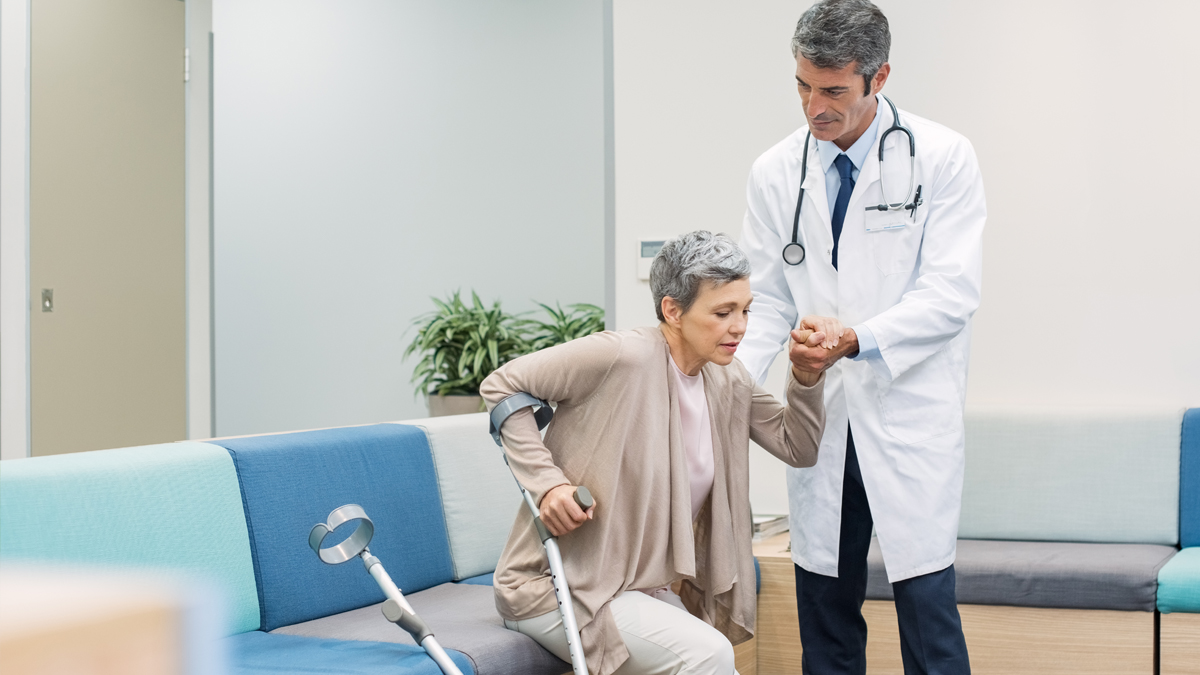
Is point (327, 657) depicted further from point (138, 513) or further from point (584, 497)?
point (584, 497)

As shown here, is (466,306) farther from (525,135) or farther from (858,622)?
(858,622)

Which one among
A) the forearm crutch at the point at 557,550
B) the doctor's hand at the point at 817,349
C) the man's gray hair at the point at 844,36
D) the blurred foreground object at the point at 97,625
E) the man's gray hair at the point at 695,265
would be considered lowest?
the forearm crutch at the point at 557,550

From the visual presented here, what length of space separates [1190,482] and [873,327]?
1.70 meters

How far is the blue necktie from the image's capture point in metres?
2.00

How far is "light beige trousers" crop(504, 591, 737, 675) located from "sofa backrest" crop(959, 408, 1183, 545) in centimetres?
155

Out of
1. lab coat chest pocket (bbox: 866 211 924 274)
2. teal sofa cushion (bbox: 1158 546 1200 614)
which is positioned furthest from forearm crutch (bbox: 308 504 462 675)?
teal sofa cushion (bbox: 1158 546 1200 614)

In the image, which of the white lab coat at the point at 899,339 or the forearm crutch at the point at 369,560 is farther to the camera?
the white lab coat at the point at 899,339

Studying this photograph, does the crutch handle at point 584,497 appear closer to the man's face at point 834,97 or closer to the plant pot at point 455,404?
the man's face at point 834,97

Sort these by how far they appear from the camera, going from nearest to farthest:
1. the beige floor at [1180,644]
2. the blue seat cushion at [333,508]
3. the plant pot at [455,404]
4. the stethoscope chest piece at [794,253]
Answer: the stethoscope chest piece at [794,253] → the blue seat cushion at [333,508] → the beige floor at [1180,644] → the plant pot at [455,404]

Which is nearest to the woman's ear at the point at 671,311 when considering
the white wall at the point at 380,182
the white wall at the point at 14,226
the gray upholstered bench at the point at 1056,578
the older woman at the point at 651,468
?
the older woman at the point at 651,468

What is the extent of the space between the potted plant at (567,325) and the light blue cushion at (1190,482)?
2.36m

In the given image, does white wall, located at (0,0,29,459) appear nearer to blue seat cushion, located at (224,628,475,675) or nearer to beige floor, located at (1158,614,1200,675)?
blue seat cushion, located at (224,628,475,675)

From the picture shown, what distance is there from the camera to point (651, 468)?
1.88 meters

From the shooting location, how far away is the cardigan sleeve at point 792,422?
6.39ft
